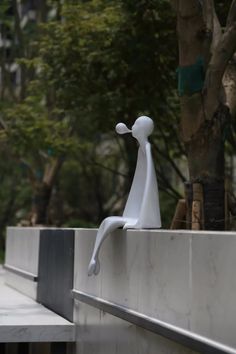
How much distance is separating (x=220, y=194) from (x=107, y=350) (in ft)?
7.42

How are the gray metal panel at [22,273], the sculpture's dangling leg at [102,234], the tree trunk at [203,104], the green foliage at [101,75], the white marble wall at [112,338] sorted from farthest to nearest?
the green foliage at [101,75]
the gray metal panel at [22,273]
the tree trunk at [203,104]
the sculpture's dangling leg at [102,234]
the white marble wall at [112,338]

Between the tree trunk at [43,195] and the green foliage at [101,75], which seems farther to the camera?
the tree trunk at [43,195]

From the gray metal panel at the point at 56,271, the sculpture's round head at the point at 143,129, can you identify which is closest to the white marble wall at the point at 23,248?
the gray metal panel at the point at 56,271

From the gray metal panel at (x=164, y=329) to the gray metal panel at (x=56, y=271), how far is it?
1.20m

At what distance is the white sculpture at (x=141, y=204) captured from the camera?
21.9 ft

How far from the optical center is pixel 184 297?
5359mm

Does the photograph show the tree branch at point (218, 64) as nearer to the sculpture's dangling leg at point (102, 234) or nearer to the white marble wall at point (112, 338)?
the sculpture's dangling leg at point (102, 234)

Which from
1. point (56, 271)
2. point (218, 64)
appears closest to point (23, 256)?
point (56, 271)

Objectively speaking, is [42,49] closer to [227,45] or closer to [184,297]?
[227,45]

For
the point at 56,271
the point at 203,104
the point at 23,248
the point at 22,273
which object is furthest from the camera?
the point at 23,248

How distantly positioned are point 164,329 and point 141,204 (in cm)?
157

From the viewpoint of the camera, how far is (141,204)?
680 centimetres

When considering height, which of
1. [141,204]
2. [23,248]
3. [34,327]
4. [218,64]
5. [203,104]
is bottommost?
[34,327]

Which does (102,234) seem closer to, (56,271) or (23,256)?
(56,271)
